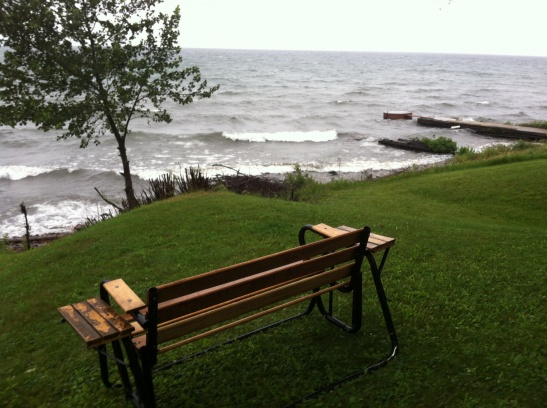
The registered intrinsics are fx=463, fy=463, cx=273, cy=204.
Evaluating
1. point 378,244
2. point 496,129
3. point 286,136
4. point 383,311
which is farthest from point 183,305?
point 496,129

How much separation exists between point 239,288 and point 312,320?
173 centimetres

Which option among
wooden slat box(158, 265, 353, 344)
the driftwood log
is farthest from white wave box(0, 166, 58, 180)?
wooden slat box(158, 265, 353, 344)

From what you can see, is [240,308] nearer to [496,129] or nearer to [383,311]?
[383,311]

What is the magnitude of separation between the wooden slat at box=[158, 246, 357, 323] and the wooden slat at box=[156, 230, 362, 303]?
4 cm

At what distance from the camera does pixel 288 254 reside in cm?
321

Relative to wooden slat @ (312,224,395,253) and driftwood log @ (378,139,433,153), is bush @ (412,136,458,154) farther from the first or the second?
wooden slat @ (312,224,395,253)

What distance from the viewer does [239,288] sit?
2.93 metres

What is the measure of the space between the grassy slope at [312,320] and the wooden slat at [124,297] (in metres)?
0.92

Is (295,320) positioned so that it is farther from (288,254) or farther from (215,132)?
(215,132)

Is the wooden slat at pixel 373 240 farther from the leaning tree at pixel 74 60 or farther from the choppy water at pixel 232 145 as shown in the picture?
the choppy water at pixel 232 145

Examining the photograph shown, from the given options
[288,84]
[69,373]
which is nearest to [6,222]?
[69,373]

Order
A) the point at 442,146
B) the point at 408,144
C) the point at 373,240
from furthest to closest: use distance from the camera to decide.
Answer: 1. the point at 408,144
2. the point at 442,146
3. the point at 373,240

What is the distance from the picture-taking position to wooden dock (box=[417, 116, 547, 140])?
2986 cm

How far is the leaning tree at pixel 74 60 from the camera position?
33.5 ft
